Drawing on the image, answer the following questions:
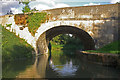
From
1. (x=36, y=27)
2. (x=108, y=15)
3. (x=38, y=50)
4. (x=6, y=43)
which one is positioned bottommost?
(x=38, y=50)

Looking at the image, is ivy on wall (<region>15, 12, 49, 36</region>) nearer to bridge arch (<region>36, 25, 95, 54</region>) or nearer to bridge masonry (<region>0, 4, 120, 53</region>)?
Result: bridge masonry (<region>0, 4, 120, 53</region>)

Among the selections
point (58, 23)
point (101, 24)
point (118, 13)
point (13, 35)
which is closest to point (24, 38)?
point (13, 35)

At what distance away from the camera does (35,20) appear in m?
18.8

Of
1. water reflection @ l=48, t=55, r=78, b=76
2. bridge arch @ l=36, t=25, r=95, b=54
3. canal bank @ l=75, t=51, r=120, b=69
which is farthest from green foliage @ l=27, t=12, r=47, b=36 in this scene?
water reflection @ l=48, t=55, r=78, b=76

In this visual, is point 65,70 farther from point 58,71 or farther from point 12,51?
point 12,51

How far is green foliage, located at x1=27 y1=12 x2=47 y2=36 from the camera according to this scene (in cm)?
1853

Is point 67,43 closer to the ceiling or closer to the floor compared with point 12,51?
closer to the floor

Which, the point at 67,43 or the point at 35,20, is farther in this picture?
the point at 67,43

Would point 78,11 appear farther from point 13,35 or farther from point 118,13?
point 13,35

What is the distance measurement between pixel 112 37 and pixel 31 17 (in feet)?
33.5

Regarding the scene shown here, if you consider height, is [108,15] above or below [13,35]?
Answer: above

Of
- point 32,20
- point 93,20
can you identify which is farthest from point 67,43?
point 93,20

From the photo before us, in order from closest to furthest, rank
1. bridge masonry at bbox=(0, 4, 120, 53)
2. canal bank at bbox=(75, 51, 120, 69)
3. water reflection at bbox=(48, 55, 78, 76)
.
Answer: water reflection at bbox=(48, 55, 78, 76) < canal bank at bbox=(75, 51, 120, 69) < bridge masonry at bbox=(0, 4, 120, 53)

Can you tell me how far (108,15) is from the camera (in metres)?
Result: 16.7
